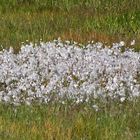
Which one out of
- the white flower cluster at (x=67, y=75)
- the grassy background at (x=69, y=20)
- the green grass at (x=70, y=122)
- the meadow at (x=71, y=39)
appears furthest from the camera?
the grassy background at (x=69, y=20)

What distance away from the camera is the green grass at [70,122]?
7578mm

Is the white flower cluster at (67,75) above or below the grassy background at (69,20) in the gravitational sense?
below

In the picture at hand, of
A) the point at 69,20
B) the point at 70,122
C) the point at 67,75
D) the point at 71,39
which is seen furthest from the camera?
the point at 69,20

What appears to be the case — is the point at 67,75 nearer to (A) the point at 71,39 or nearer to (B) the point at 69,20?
(A) the point at 71,39

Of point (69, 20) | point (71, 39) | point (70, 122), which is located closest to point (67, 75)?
point (70, 122)

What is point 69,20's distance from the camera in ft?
58.9

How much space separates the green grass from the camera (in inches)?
298

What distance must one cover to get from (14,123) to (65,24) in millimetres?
9527

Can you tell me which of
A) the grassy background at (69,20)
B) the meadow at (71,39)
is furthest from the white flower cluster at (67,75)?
the grassy background at (69,20)

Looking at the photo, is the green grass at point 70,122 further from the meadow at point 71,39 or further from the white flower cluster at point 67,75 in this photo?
the white flower cluster at point 67,75

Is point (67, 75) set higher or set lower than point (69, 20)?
lower

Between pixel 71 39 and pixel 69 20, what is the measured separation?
299cm

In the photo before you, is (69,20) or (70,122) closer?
(70,122)

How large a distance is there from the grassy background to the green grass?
229 inches
